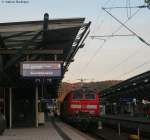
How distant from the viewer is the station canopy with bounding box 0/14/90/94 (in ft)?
94.3

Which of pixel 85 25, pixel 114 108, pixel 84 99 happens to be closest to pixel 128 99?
pixel 114 108

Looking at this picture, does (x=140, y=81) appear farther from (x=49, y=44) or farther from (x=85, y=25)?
(x=85, y=25)

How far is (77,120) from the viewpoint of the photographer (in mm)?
40844

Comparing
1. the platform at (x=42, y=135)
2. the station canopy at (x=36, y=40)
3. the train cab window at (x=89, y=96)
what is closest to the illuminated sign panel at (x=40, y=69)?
the station canopy at (x=36, y=40)

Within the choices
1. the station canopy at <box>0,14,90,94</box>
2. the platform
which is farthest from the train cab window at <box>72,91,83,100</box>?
the platform

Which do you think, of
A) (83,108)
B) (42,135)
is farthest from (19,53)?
(83,108)

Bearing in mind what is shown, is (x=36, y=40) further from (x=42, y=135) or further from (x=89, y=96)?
(x=89, y=96)

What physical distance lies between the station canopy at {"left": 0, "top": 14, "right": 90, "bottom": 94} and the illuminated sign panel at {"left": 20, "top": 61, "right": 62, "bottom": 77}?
1.84 ft

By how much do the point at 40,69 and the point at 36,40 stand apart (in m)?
3.02

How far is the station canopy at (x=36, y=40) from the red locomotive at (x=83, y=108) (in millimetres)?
4410

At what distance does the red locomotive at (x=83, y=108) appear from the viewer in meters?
40.8

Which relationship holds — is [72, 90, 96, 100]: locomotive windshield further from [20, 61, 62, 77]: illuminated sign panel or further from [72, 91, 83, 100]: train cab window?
[20, 61, 62, 77]: illuminated sign panel

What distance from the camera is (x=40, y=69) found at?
30906mm

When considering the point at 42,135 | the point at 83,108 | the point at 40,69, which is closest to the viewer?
the point at 42,135
